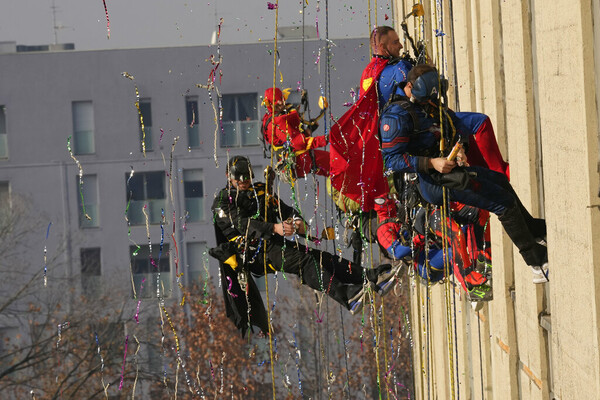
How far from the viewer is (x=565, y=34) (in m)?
5.82

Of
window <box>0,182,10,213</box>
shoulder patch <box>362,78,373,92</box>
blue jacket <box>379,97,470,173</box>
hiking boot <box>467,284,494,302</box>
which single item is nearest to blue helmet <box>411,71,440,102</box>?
blue jacket <box>379,97,470,173</box>

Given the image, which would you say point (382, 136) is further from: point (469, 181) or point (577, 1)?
point (577, 1)

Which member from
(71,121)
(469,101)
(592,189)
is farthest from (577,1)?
(71,121)

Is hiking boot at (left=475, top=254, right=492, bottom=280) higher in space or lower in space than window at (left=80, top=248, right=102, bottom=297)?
higher

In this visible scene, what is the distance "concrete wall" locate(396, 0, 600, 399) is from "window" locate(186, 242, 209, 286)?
964 inches

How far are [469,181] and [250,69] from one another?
28926 millimetres

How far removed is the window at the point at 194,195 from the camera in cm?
3775

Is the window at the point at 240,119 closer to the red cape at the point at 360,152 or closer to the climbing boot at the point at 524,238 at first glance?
the red cape at the point at 360,152

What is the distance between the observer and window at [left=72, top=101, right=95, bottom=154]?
3909cm

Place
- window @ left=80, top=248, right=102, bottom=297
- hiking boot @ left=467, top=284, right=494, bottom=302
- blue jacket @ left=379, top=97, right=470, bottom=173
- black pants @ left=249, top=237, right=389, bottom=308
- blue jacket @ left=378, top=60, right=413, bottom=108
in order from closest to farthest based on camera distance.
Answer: blue jacket @ left=379, top=97, right=470, bottom=173 → blue jacket @ left=378, top=60, right=413, bottom=108 → hiking boot @ left=467, top=284, right=494, bottom=302 → black pants @ left=249, top=237, right=389, bottom=308 → window @ left=80, top=248, right=102, bottom=297

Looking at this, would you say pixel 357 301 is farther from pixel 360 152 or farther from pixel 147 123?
pixel 147 123

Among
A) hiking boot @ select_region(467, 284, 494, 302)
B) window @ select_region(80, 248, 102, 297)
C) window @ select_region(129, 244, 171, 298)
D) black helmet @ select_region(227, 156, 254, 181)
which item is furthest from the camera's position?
window @ select_region(80, 248, 102, 297)

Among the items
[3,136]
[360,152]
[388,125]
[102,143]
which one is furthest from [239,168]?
[3,136]

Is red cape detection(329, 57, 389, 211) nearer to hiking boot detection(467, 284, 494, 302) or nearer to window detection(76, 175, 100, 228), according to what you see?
hiking boot detection(467, 284, 494, 302)
